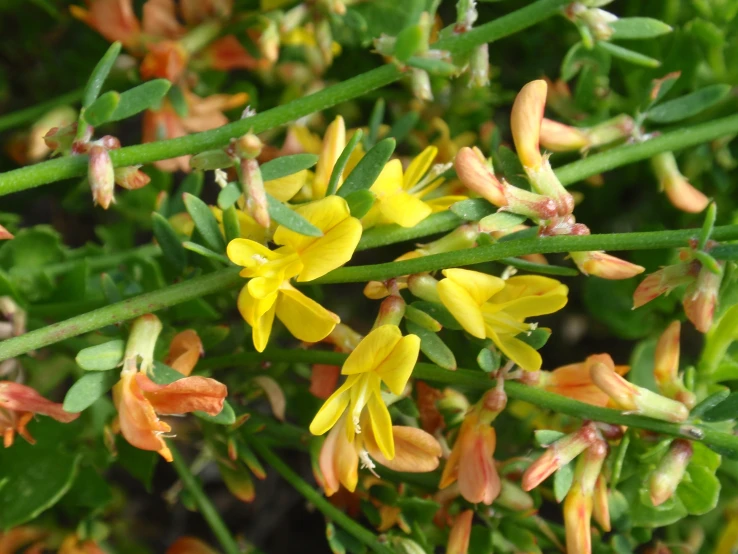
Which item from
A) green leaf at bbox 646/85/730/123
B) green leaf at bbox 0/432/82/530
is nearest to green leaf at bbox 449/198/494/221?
green leaf at bbox 646/85/730/123

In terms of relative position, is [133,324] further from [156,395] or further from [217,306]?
[217,306]

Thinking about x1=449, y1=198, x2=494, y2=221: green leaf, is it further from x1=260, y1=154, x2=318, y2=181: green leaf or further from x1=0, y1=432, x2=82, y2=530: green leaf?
x1=0, y1=432, x2=82, y2=530: green leaf

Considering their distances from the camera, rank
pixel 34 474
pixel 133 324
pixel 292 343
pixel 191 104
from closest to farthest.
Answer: pixel 133 324 → pixel 34 474 → pixel 191 104 → pixel 292 343

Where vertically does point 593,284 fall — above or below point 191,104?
below

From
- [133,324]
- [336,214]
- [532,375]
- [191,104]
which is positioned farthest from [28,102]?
[532,375]

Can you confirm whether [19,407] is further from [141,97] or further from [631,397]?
[631,397]

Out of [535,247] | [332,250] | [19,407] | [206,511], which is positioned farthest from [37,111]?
[535,247]
